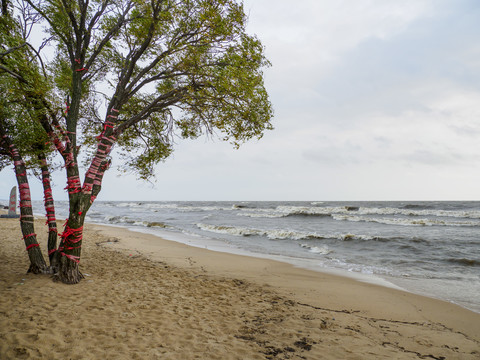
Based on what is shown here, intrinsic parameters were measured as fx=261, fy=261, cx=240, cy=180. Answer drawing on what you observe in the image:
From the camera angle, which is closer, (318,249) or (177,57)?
(177,57)

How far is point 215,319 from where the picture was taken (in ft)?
17.5

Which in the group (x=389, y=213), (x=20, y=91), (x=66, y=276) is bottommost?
(x=389, y=213)

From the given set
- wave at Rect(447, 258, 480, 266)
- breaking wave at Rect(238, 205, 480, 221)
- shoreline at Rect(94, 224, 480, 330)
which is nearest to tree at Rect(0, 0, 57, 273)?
shoreline at Rect(94, 224, 480, 330)

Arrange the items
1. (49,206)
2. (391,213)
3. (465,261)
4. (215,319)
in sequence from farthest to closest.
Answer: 1. (391,213)
2. (465,261)
3. (49,206)
4. (215,319)

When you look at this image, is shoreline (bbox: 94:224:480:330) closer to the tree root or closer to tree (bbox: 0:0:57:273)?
the tree root

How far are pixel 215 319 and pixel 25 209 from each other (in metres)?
5.56

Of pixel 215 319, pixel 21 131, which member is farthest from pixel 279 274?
pixel 21 131

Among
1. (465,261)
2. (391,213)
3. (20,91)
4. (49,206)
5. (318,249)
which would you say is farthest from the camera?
(391,213)

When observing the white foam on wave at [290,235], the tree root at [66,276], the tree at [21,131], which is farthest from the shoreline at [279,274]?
the white foam on wave at [290,235]

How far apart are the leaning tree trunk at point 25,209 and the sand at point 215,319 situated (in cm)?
44

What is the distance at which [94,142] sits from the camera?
29.8ft

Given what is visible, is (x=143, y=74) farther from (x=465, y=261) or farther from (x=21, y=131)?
(x=465, y=261)

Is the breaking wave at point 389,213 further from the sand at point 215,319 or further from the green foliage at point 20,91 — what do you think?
the green foliage at point 20,91

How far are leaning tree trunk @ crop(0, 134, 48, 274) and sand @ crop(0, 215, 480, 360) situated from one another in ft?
1.43
